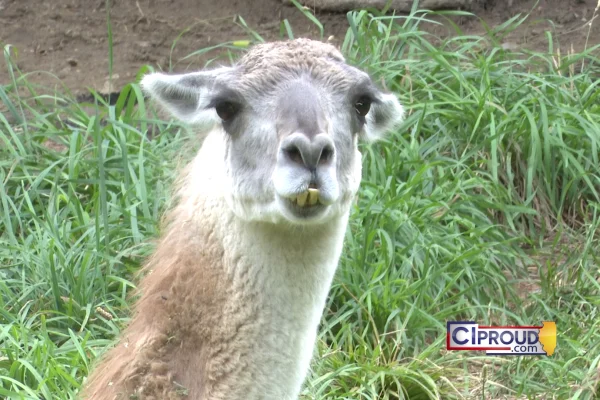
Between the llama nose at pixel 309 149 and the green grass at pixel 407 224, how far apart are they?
3.63ft

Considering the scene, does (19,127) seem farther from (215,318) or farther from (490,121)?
(215,318)

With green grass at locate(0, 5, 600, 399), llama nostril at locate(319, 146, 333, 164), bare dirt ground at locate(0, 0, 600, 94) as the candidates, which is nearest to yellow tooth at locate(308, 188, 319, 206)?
llama nostril at locate(319, 146, 333, 164)

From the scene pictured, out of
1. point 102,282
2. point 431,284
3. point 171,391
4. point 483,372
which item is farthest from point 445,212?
point 171,391

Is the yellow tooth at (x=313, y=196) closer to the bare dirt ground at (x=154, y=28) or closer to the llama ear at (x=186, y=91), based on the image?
the llama ear at (x=186, y=91)

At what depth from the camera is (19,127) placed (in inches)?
284

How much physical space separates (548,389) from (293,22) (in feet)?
13.9

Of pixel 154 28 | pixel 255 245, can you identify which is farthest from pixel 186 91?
pixel 154 28

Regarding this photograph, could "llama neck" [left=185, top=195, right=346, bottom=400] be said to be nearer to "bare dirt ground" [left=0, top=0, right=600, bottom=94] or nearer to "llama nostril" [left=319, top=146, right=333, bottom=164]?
"llama nostril" [left=319, top=146, right=333, bottom=164]

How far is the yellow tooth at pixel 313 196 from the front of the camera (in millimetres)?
3623

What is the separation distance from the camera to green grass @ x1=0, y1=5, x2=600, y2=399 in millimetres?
5578

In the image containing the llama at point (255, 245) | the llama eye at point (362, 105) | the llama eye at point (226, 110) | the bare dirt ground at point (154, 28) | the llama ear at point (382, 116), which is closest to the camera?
the llama at point (255, 245)

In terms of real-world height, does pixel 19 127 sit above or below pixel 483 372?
above

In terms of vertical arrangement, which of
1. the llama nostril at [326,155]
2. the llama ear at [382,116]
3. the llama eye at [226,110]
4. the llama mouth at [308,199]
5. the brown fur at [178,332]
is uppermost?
the llama eye at [226,110]

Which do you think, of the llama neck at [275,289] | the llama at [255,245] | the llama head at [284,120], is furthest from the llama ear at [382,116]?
the llama neck at [275,289]
